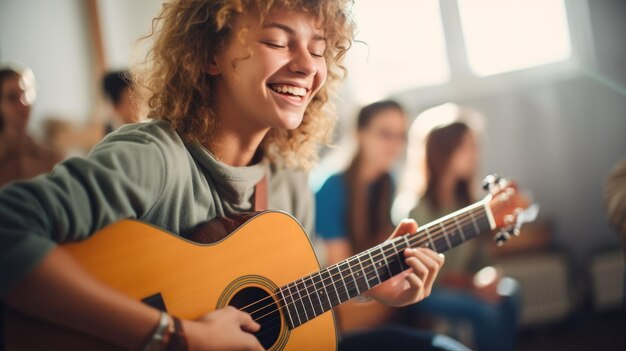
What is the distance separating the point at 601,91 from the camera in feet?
11.1

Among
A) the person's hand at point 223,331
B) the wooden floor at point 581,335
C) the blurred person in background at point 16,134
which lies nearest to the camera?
the person's hand at point 223,331

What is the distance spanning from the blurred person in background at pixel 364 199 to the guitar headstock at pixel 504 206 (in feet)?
3.33

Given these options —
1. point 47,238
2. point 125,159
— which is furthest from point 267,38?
point 47,238

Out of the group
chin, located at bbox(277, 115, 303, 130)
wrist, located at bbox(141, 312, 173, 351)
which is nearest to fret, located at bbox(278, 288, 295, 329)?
wrist, located at bbox(141, 312, 173, 351)

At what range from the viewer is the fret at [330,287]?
115cm

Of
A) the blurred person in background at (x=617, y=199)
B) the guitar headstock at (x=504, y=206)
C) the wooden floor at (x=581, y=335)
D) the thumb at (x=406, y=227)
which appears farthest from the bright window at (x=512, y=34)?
the thumb at (x=406, y=227)

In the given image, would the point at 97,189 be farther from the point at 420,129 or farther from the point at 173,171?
the point at 420,129

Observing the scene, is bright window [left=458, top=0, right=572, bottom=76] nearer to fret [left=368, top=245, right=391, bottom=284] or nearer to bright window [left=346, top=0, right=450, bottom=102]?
bright window [left=346, top=0, right=450, bottom=102]

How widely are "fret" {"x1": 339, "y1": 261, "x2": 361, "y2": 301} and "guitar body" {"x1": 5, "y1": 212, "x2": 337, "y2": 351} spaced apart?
6cm

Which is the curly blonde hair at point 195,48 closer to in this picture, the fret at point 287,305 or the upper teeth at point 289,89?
the upper teeth at point 289,89

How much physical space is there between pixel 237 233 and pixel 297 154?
0.44 meters

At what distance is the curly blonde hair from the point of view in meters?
1.16

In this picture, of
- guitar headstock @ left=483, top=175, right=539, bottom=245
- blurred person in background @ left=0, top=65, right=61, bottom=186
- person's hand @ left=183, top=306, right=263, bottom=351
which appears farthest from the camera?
blurred person in background @ left=0, top=65, right=61, bottom=186

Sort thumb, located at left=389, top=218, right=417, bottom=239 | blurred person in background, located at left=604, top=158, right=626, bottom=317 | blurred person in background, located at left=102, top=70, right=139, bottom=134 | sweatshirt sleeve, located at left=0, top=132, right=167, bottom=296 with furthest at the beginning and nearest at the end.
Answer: blurred person in background, located at left=102, top=70, right=139, bottom=134 → blurred person in background, located at left=604, top=158, right=626, bottom=317 → thumb, located at left=389, top=218, right=417, bottom=239 → sweatshirt sleeve, located at left=0, top=132, right=167, bottom=296
